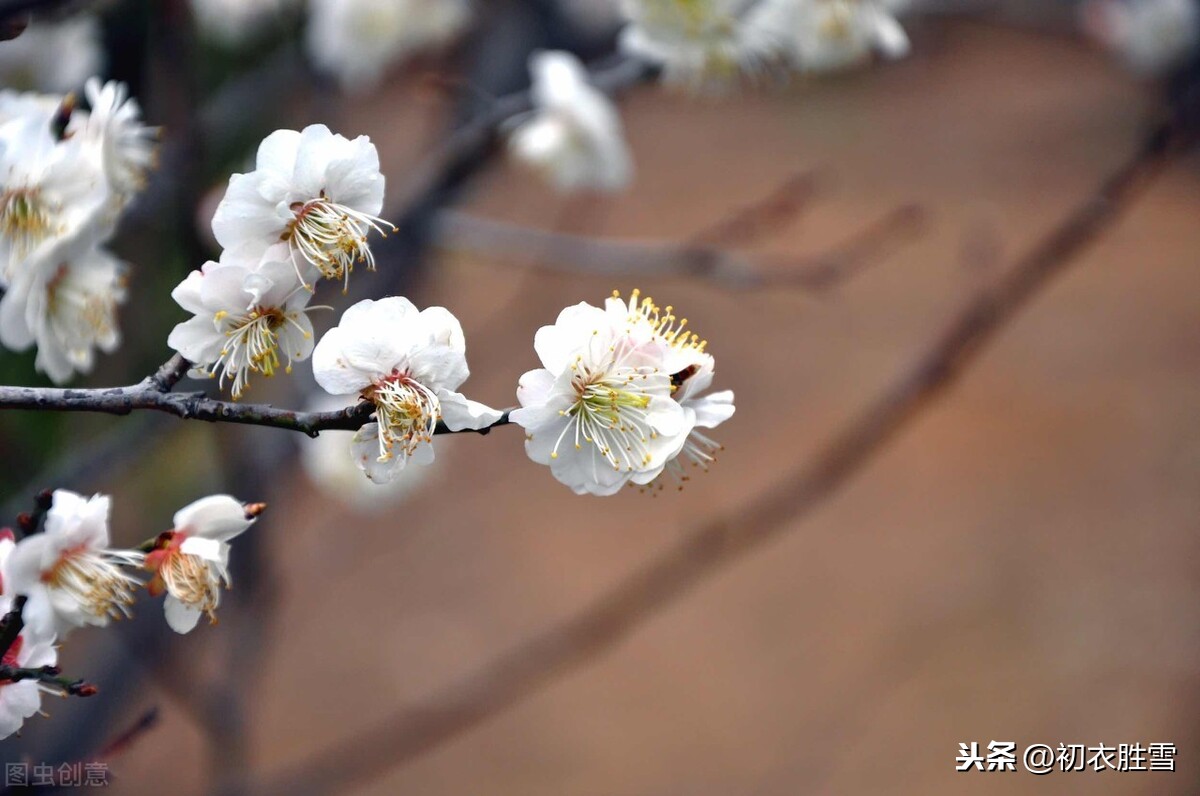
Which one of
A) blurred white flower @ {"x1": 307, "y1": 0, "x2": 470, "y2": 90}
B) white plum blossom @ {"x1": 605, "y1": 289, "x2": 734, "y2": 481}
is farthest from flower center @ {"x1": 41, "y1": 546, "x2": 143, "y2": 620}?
blurred white flower @ {"x1": 307, "y1": 0, "x2": 470, "y2": 90}

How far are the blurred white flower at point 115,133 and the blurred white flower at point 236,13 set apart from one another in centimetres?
163

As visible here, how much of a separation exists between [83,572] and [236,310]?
21 cm

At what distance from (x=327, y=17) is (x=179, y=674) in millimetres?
1306

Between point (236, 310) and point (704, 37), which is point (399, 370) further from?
point (704, 37)

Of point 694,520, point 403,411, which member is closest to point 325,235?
point 403,411

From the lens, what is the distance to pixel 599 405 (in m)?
0.71

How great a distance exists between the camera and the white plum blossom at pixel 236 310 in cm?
66

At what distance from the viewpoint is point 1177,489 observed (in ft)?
13.4

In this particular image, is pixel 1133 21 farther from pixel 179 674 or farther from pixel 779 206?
pixel 179 674

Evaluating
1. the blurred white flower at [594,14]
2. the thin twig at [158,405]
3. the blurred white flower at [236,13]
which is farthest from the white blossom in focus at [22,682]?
the blurred white flower at [236,13]

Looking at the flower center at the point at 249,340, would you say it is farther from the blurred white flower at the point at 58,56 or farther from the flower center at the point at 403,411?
the blurred white flower at the point at 58,56

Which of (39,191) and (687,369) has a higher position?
(39,191)

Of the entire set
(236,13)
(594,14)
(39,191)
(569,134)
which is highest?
(594,14)

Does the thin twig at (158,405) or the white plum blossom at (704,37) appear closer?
the thin twig at (158,405)
